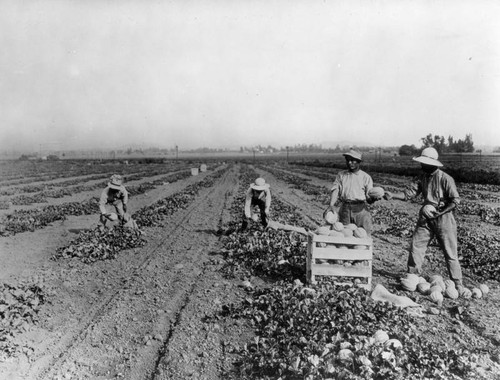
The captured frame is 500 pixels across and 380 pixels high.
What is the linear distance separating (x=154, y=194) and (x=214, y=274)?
47.8 ft

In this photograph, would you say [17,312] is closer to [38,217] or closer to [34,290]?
[34,290]

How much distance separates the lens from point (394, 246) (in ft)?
29.0

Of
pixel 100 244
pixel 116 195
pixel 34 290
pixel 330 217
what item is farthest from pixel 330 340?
pixel 116 195

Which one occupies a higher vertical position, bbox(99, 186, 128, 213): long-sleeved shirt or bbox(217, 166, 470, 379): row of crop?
bbox(99, 186, 128, 213): long-sleeved shirt

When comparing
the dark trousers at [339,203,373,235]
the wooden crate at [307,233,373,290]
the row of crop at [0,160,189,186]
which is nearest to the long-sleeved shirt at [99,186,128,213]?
the dark trousers at [339,203,373,235]

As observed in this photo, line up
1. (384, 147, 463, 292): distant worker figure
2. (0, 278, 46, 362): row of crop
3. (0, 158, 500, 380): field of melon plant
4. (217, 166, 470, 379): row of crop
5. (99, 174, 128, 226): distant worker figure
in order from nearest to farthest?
(217, 166, 470, 379): row of crop < (0, 158, 500, 380): field of melon plant < (0, 278, 46, 362): row of crop < (384, 147, 463, 292): distant worker figure < (99, 174, 128, 226): distant worker figure

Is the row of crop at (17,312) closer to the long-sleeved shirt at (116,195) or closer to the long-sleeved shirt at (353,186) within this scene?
the long-sleeved shirt at (116,195)

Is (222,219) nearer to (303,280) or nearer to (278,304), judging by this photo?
(303,280)

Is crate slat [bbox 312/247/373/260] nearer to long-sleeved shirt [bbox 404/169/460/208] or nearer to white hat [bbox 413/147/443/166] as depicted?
long-sleeved shirt [bbox 404/169/460/208]

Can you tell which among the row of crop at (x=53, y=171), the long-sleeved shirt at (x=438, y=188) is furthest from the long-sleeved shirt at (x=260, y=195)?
the row of crop at (x=53, y=171)

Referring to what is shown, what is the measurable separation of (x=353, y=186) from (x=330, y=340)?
9.82ft

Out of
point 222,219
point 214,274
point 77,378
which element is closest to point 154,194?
point 222,219

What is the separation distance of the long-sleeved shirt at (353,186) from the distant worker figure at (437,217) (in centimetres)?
39

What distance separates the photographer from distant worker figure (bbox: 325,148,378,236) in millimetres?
6406
